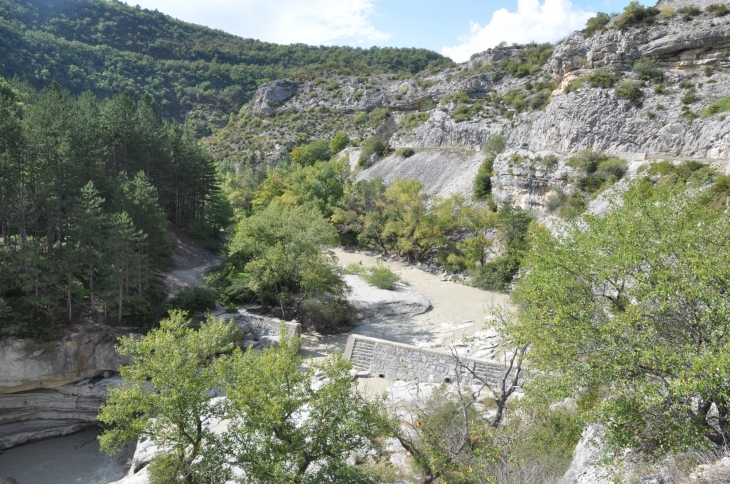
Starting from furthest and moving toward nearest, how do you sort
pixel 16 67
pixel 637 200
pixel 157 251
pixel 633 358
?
1. pixel 16 67
2. pixel 157 251
3. pixel 637 200
4. pixel 633 358

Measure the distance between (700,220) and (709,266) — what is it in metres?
3.17

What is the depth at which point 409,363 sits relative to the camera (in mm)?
20391

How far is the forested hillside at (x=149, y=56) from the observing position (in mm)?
78875

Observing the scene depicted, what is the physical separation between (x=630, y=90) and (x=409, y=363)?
3060 cm

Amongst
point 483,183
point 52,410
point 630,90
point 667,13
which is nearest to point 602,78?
point 630,90

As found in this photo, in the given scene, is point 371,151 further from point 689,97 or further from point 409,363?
point 409,363

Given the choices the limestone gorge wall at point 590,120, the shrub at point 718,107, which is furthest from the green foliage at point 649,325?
the shrub at point 718,107

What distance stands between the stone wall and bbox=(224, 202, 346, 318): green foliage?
5.28 metres

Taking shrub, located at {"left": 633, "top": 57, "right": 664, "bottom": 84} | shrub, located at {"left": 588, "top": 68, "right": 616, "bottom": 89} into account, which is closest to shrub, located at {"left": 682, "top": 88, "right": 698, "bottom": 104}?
shrub, located at {"left": 633, "top": 57, "right": 664, "bottom": 84}

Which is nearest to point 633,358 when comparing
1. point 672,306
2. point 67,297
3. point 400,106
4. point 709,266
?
point 672,306

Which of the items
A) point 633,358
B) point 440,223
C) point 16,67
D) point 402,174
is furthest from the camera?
point 16,67

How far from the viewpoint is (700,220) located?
10.4 metres

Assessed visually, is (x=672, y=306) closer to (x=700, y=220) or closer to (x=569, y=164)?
(x=700, y=220)

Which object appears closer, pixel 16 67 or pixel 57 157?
pixel 57 157
